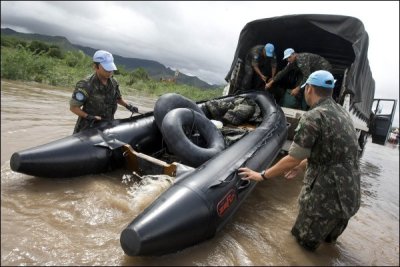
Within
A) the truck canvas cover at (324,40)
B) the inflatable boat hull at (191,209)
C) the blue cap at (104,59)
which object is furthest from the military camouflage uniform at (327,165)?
the truck canvas cover at (324,40)

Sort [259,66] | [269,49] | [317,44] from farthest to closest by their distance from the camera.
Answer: [317,44] < [259,66] < [269,49]

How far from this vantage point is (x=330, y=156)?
275 cm

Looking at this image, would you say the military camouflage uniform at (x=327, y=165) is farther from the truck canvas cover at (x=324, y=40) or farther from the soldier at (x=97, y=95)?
the truck canvas cover at (x=324, y=40)

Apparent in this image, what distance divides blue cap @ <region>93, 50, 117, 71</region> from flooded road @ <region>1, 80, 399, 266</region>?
1.26 m

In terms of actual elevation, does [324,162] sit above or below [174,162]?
above

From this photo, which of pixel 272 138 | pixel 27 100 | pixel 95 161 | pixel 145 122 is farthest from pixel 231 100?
pixel 27 100

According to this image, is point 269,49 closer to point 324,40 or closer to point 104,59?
point 324,40

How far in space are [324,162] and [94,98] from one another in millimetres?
2742

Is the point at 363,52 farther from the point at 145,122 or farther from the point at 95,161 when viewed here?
the point at 95,161

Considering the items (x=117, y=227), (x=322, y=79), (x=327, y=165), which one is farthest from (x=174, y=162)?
(x=322, y=79)

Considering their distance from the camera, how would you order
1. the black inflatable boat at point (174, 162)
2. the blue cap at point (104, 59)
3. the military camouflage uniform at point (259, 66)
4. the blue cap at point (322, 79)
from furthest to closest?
the military camouflage uniform at point (259, 66) < the blue cap at point (104, 59) < the blue cap at point (322, 79) < the black inflatable boat at point (174, 162)

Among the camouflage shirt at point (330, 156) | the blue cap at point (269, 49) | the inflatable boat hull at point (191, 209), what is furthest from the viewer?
the blue cap at point (269, 49)

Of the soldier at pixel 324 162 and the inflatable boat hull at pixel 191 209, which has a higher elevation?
the soldier at pixel 324 162

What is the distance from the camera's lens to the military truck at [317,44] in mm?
5828
